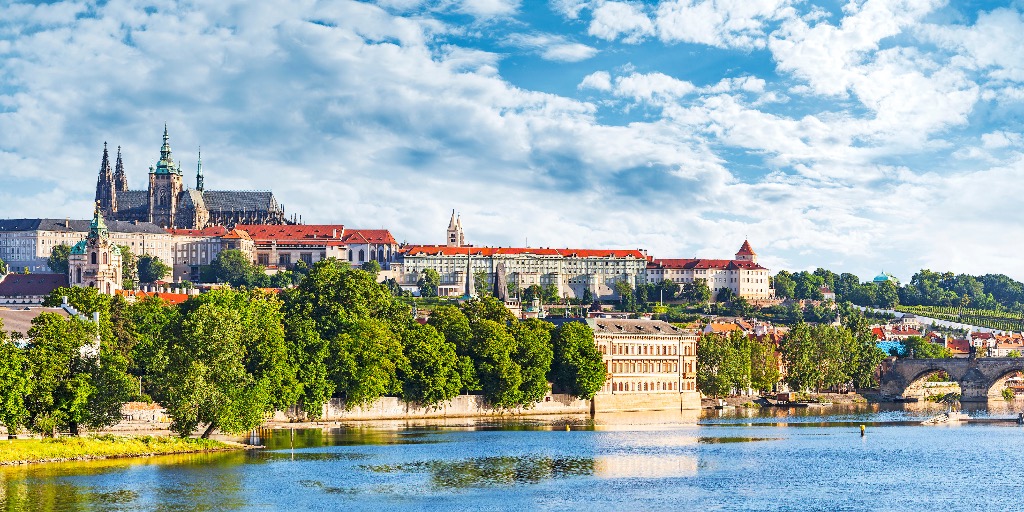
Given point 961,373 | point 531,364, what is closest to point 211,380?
point 531,364

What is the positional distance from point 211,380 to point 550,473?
2090 cm

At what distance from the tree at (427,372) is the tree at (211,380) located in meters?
27.7

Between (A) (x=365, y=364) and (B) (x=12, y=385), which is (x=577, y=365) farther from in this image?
(B) (x=12, y=385)

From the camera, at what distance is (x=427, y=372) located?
388 ft

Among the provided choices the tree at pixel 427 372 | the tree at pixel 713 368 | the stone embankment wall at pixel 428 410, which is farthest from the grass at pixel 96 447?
the tree at pixel 713 368

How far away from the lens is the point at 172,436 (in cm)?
8681

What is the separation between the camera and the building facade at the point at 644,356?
146625mm

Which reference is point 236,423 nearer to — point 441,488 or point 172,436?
point 172,436

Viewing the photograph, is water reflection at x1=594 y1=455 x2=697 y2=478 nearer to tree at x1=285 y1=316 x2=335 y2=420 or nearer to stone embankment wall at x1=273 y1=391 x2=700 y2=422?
tree at x1=285 y1=316 x2=335 y2=420

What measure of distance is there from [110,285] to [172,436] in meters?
116

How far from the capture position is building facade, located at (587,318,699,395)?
146625 millimetres

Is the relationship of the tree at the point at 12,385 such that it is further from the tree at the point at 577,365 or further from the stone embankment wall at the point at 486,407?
the tree at the point at 577,365

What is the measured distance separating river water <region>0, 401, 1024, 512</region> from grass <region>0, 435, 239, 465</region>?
63.8 inches

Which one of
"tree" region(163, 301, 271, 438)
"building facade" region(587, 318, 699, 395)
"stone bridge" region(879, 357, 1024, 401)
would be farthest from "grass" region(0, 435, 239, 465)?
"stone bridge" region(879, 357, 1024, 401)
